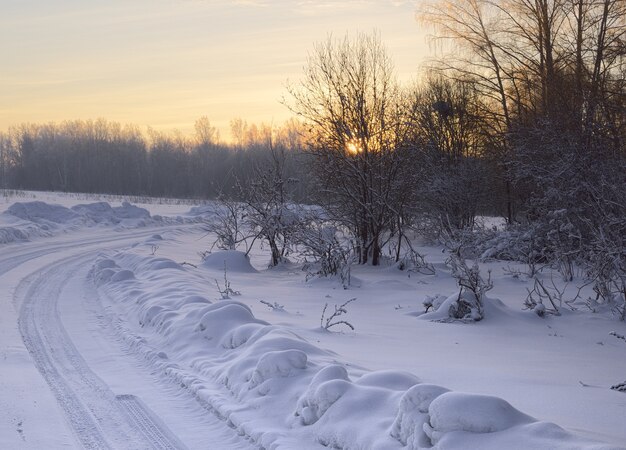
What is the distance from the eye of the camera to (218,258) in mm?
19125

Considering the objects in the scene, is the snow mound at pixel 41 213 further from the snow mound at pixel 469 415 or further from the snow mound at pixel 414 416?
the snow mound at pixel 469 415

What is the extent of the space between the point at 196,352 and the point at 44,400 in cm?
212

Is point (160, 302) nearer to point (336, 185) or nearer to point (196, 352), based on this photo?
point (196, 352)

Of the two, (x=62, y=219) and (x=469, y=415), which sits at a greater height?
(x=62, y=219)

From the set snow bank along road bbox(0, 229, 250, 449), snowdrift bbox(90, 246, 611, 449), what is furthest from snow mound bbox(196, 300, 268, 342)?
snow bank along road bbox(0, 229, 250, 449)

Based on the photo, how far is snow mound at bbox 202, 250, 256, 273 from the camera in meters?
18.7

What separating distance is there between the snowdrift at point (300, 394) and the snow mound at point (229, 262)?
7677 millimetres

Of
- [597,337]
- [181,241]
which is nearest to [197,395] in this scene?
[597,337]

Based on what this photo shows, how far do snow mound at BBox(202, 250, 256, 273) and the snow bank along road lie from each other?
6.64 metres

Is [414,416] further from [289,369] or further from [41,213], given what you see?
[41,213]

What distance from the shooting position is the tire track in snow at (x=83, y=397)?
17.3 feet

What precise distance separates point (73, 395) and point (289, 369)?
2072 millimetres

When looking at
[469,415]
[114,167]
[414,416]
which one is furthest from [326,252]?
[114,167]

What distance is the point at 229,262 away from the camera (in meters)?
18.8
